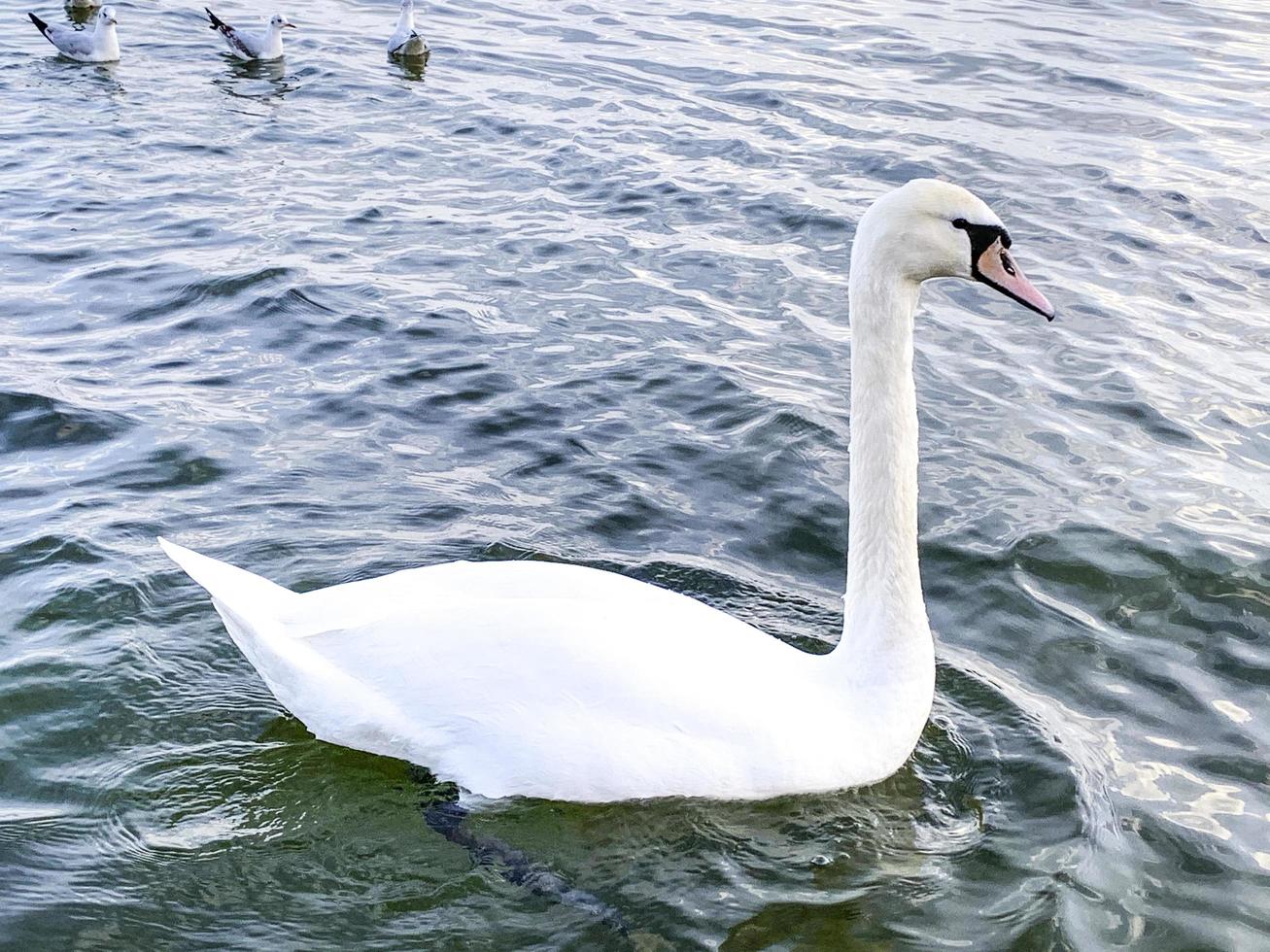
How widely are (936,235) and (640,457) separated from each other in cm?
279

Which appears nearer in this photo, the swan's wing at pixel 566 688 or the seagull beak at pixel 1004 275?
the swan's wing at pixel 566 688

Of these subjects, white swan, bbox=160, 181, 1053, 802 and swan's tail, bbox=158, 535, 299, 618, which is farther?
swan's tail, bbox=158, 535, 299, 618

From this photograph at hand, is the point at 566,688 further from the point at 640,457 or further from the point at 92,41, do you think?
the point at 92,41

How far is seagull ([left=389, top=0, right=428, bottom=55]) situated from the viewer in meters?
15.3

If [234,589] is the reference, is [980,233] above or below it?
above

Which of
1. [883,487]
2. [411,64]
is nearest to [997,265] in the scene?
[883,487]

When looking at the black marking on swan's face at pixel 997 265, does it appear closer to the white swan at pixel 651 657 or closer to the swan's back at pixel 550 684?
the white swan at pixel 651 657

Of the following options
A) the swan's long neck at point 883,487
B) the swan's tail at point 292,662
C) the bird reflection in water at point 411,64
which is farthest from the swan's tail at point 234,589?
the bird reflection in water at point 411,64

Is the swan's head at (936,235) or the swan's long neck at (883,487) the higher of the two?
the swan's head at (936,235)

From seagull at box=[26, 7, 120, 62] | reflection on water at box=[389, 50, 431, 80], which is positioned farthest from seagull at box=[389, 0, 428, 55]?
seagull at box=[26, 7, 120, 62]

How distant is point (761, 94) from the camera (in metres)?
13.1

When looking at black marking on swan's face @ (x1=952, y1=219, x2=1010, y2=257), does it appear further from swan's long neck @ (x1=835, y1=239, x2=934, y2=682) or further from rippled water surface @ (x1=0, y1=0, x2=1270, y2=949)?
rippled water surface @ (x1=0, y1=0, x2=1270, y2=949)

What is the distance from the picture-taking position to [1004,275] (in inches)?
176

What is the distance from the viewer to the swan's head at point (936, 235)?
4.37 metres
